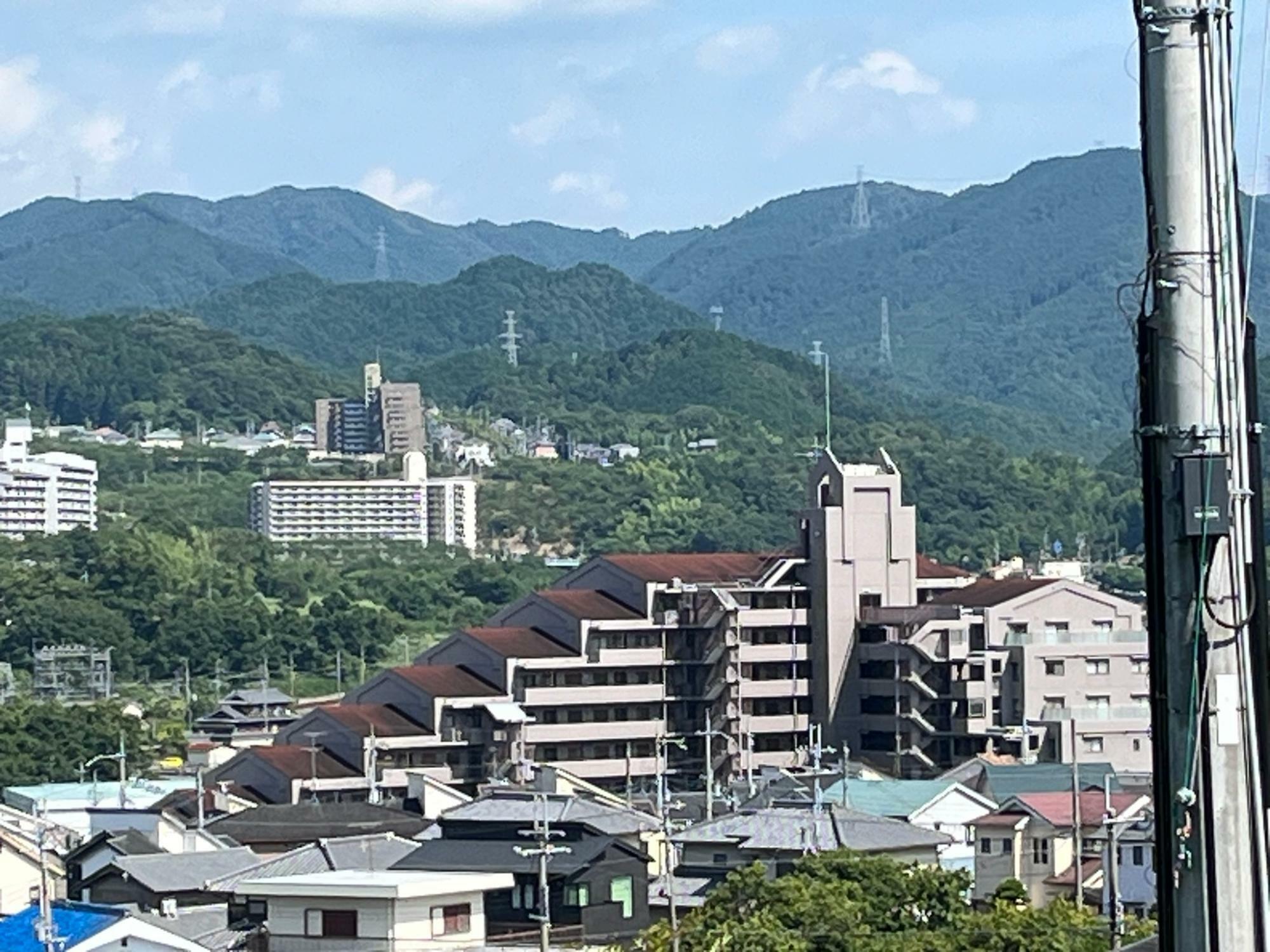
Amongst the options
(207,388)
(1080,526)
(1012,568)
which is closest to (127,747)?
(1012,568)

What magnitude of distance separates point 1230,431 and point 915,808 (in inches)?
1177

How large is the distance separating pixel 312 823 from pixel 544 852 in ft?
33.5

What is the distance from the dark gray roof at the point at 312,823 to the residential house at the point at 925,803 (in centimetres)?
511

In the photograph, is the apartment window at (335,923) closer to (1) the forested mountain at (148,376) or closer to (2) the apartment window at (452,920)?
(2) the apartment window at (452,920)

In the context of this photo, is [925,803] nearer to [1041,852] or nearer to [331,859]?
[1041,852]

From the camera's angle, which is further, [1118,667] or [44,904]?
[1118,667]

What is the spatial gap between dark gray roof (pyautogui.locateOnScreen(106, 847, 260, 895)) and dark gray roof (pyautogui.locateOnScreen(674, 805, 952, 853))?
449 cm

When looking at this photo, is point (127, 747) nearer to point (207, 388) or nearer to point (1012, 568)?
point (1012, 568)

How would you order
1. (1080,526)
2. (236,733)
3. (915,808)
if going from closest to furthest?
1. (915,808)
2. (236,733)
3. (1080,526)

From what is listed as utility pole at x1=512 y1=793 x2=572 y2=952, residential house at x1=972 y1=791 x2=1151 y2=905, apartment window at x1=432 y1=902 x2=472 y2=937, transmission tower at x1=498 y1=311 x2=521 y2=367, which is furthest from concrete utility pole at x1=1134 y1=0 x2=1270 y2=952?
transmission tower at x1=498 y1=311 x2=521 y2=367

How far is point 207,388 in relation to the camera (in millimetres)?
134000

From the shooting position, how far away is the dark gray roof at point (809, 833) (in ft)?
89.9

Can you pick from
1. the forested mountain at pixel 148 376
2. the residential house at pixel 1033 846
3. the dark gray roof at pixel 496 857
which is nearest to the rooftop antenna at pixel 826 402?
the residential house at pixel 1033 846

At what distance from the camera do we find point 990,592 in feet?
163
